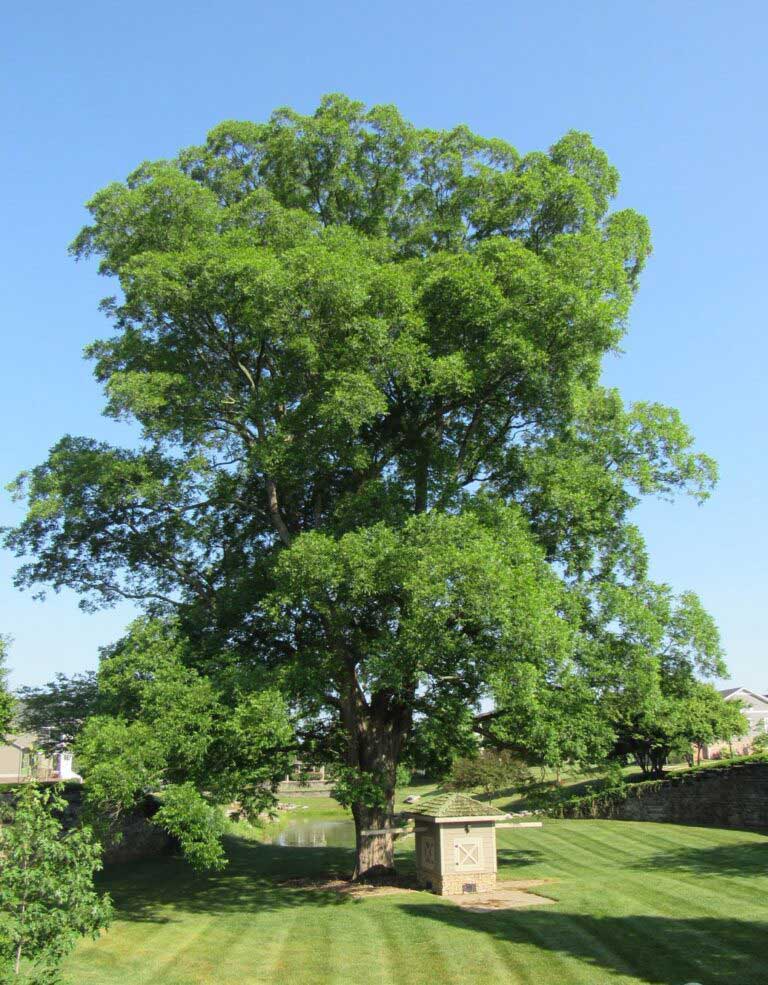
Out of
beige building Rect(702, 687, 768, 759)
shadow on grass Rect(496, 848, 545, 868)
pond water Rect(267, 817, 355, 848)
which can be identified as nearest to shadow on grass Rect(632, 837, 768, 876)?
shadow on grass Rect(496, 848, 545, 868)

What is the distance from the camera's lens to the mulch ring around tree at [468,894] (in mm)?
20859

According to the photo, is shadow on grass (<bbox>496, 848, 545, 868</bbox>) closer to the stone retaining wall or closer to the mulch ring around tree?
the mulch ring around tree

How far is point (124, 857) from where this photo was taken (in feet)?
110

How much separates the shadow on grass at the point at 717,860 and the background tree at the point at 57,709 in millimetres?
20331

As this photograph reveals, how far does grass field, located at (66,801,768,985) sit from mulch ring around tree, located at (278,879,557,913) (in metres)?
0.49

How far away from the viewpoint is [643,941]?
16.5 m

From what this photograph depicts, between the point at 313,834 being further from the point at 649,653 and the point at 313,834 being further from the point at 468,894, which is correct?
the point at 649,653

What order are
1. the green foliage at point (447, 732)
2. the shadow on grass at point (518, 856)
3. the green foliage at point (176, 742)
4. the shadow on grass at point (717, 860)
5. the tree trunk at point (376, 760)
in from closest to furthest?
1. the green foliage at point (176, 742)
2. the green foliage at point (447, 732)
3. the shadow on grass at point (717, 860)
4. the tree trunk at point (376, 760)
5. the shadow on grass at point (518, 856)

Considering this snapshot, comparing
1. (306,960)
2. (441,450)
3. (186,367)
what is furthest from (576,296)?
(306,960)

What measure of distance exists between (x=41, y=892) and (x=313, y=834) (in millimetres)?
37760

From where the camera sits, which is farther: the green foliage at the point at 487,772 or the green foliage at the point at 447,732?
the green foliage at the point at 487,772

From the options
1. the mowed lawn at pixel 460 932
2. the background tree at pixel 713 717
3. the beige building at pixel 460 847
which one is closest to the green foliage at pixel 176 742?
the mowed lawn at pixel 460 932

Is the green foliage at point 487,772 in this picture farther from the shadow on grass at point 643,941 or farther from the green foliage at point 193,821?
the green foliage at point 193,821

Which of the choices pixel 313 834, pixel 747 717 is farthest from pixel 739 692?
pixel 313 834
